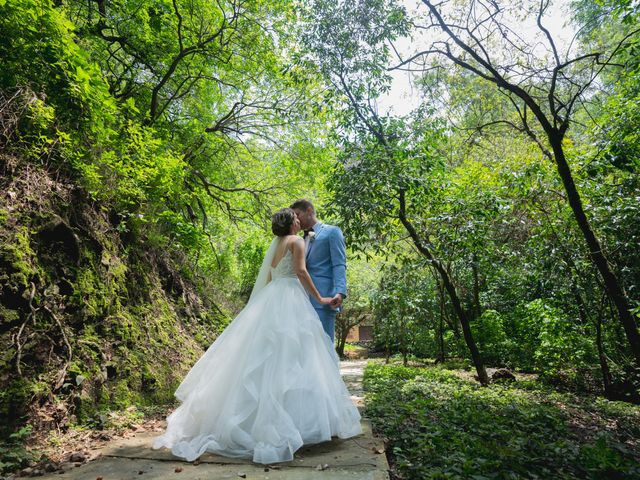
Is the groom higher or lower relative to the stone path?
higher

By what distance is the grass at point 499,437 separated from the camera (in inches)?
104

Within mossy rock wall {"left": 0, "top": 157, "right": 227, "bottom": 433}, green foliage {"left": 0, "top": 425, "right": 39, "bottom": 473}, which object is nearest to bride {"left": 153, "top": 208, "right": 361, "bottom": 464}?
green foliage {"left": 0, "top": 425, "right": 39, "bottom": 473}

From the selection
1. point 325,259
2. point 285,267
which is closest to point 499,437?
point 325,259

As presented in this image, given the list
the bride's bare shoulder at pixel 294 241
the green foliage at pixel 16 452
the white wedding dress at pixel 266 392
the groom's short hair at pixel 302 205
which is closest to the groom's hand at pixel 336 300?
the white wedding dress at pixel 266 392

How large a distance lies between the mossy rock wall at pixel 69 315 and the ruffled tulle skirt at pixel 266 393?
103cm

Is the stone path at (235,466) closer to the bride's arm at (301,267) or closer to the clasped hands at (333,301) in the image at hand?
the clasped hands at (333,301)

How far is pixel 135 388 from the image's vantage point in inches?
170

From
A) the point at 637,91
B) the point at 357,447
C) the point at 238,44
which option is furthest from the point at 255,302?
the point at 238,44

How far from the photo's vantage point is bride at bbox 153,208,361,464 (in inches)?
112

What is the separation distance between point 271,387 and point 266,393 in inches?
2.4

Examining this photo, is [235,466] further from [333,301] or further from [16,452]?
[333,301]

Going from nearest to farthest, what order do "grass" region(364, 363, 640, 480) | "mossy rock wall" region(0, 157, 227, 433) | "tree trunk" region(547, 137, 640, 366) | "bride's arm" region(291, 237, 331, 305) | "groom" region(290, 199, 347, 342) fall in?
1. "grass" region(364, 363, 640, 480)
2. "mossy rock wall" region(0, 157, 227, 433)
3. "bride's arm" region(291, 237, 331, 305)
4. "groom" region(290, 199, 347, 342)
5. "tree trunk" region(547, 137, 640, 366)

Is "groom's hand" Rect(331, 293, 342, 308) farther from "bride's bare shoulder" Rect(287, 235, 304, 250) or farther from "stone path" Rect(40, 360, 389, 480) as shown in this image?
"stone path" Rect(40, 360, 389, 480)

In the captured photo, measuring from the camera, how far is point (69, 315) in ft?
12.5
